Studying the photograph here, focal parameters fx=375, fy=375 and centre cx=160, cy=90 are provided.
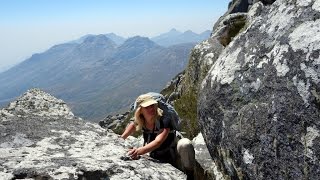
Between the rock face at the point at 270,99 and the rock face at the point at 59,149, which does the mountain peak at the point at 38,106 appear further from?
the rock face at the point at 270,99

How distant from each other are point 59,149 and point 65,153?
0.35 meters

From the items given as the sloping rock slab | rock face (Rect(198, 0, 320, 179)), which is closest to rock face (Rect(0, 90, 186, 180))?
the sloping rock slab

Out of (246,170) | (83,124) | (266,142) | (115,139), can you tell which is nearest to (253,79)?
(266,142)

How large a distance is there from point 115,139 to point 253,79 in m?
5.05

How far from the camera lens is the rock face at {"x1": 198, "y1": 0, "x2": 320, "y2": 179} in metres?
6.09

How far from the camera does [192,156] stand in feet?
32.2

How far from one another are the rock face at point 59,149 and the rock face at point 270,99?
6.91 feet

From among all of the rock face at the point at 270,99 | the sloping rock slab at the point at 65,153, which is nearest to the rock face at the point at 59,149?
the sloping rock slab at the point at 65,153

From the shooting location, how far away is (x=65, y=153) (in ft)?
29.9

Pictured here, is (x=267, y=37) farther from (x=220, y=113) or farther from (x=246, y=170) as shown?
(x=246, y=170)

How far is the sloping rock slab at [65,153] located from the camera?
7.74m

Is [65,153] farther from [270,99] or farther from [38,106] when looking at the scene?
[270,99]

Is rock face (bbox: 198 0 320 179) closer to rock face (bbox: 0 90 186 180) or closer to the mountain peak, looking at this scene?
rock face (bbox: 0 90 186 180)

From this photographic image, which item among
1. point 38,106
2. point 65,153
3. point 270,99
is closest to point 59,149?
point 65,153
